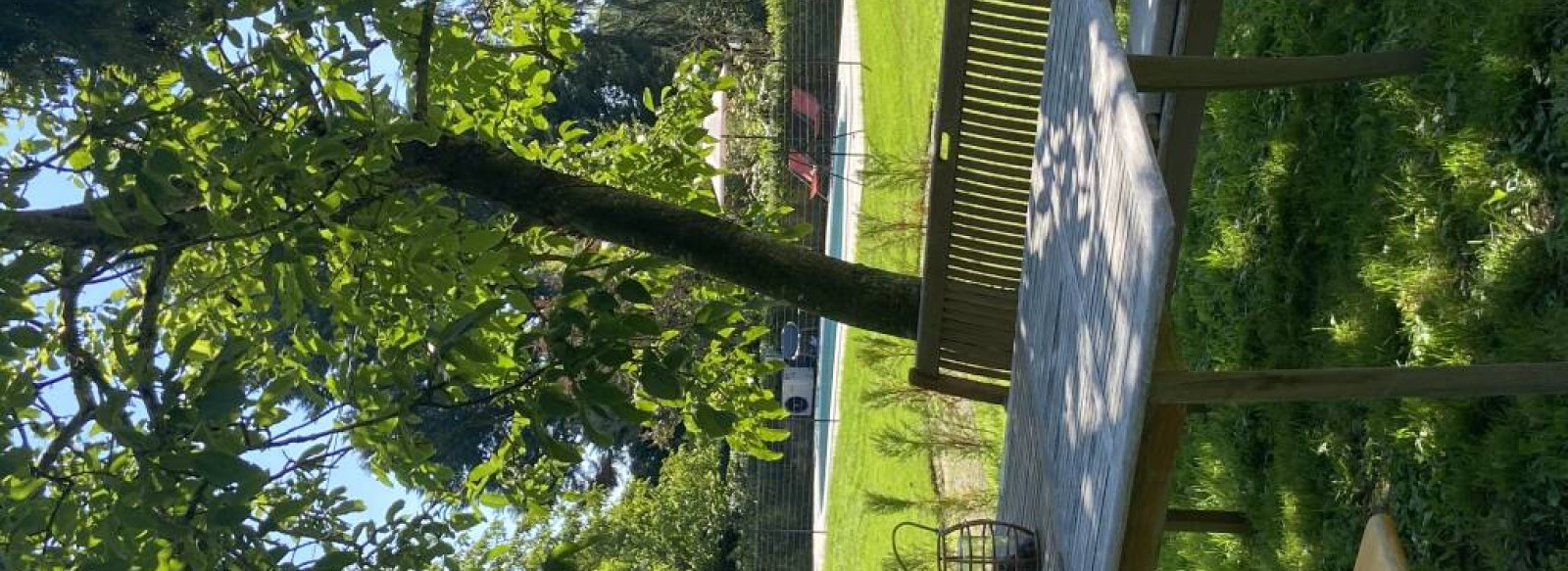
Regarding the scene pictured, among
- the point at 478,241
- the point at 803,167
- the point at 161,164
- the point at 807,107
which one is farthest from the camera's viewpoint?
the point at 807,107

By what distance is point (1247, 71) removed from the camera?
347cm

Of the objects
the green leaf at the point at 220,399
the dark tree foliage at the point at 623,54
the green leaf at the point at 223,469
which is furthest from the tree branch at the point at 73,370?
the dark tree foliage at the point at 623,54

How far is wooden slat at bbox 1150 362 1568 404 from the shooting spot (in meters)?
2.77

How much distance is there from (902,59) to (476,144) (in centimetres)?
873

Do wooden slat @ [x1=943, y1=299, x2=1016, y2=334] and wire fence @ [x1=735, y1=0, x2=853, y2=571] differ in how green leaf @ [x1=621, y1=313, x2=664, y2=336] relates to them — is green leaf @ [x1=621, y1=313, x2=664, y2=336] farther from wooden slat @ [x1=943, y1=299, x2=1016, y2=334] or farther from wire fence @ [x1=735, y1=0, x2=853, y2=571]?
wire fence @ [x1=735, y1=0, x2=853, y2=571]

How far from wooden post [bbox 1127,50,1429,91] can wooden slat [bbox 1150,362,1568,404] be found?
2.97ft

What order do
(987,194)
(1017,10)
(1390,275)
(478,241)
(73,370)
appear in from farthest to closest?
(987,194), (1017,10), (1390,275), (73,370), (478,241)

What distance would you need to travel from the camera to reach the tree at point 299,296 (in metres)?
3.11

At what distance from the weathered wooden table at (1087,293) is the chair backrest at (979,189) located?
1.44 metres

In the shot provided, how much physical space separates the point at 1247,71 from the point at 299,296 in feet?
9.35

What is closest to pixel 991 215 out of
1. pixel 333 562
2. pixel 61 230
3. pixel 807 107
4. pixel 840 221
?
pixel 333 562

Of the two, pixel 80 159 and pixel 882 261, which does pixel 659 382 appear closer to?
pixel 80 159

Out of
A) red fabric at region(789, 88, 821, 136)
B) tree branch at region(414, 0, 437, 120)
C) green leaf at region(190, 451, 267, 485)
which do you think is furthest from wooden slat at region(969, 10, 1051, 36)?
red fabric at region(789, 88, 821, 136)

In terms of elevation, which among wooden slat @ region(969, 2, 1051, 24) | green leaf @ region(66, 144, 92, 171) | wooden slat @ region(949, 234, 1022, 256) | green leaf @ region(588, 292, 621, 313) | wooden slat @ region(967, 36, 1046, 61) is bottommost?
green leaf @ region(588, 292, 621, 313)
